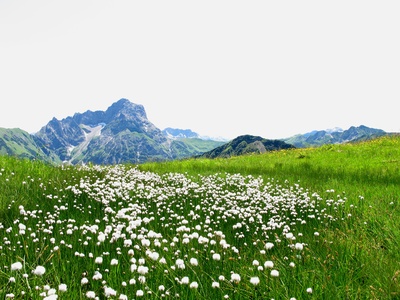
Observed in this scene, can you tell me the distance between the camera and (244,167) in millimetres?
18344

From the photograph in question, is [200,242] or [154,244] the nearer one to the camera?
[200,242]

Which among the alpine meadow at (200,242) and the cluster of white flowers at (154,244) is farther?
the cluster of white flowers at (154,244)

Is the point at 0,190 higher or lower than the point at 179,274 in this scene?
higher

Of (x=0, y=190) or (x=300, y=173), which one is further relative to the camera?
(x=300, y=173)

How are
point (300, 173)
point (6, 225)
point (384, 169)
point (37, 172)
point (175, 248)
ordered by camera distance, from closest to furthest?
point (175, 248), point (6, 225), point (37, 172), point (384, 169), point (300, 173)

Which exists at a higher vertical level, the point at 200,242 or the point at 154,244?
the point at 200,242

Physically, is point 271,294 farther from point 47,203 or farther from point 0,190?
point 0,190

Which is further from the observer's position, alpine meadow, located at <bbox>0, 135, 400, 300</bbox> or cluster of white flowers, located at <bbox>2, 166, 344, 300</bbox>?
cluster of white flowers, located at <bbox>2, 166, 344, 300</bbox>

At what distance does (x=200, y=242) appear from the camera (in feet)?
13.8

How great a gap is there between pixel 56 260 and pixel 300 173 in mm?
13245

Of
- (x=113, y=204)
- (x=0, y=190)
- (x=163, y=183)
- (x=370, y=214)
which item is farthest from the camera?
(x=163, y=183)

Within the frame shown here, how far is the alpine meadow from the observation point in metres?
3.47

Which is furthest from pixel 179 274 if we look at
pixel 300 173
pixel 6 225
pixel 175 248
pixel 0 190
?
pixel 300 173

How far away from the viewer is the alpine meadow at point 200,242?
11.4 feet
